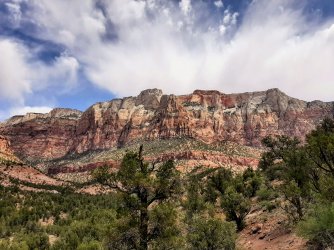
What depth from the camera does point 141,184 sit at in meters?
20.8

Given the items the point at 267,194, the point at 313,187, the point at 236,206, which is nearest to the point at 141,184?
the point at 313,187

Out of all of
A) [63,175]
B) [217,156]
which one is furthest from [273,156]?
[63,175]

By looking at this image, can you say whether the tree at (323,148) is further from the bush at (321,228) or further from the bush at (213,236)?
the bush at (213,236)

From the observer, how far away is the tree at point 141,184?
2091 cm

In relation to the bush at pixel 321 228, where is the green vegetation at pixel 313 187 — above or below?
above

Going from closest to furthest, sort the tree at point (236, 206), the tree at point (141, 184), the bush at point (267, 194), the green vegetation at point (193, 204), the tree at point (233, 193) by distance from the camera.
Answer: the tree at point (141, 184) → the green vegetation at point (193, 204) → the tree at point (236, 206) → the tree at point (233, 193) → the bush at point (267, 194)

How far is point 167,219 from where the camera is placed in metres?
21.1

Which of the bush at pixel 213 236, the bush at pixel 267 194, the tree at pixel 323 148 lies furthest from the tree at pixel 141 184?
the bush at pixel 267 194

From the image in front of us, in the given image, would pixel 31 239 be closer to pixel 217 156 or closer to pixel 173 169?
pixel 173 169

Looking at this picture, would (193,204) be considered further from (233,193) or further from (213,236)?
(213,236)

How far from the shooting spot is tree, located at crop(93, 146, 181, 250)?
20.9 meters

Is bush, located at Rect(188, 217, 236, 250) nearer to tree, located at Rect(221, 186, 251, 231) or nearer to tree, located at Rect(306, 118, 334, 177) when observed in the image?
tree, located at Rect(306, 118, 334, 177)

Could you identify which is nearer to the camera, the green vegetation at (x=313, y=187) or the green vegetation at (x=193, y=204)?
the green vegetation at (x=193, y=204)

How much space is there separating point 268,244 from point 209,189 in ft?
98.8
